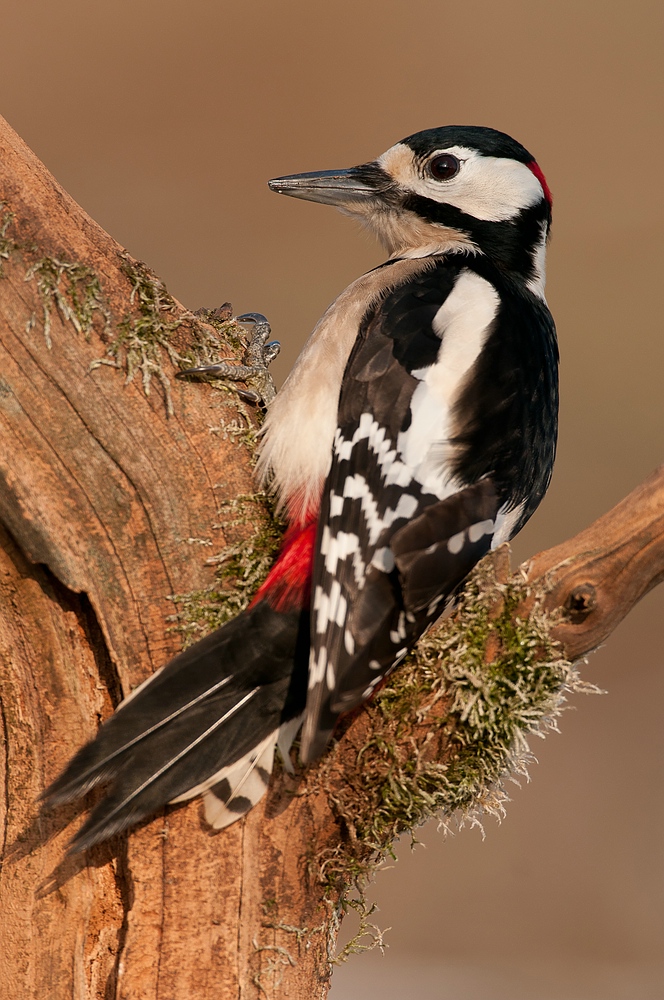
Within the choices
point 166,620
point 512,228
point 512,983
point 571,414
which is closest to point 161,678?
point 166,620

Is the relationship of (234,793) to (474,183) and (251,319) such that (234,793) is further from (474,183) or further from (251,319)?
(474,183)

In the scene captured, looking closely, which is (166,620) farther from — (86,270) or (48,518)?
(86,270)

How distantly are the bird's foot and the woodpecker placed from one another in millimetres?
54

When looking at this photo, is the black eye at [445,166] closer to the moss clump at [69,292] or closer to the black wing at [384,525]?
the black wing at [384,525]

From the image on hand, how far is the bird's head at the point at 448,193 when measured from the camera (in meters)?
2.42

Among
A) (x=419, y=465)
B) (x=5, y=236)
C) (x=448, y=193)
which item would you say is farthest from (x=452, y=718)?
(x=448, y=193)

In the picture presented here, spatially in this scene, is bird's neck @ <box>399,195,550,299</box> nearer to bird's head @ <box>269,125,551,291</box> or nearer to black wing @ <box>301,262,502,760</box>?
bird's head @ <box>269,125,551,291</box>

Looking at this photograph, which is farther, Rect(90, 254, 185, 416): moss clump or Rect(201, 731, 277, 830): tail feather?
Rect(90, 254, 185, 416): moss clump

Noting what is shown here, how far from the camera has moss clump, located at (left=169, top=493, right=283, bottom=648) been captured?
1.69 metres

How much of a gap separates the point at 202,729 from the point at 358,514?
1.49 feet

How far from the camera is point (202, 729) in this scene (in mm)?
1567

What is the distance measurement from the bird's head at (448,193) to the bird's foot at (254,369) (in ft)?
1.61

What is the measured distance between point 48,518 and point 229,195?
5.16 metres

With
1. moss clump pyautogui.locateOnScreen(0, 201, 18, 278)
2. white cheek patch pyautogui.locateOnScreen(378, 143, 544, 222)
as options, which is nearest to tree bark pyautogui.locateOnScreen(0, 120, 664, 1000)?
moss clump pyautogui.locateOnScreen(0, 201, 18, 278)
